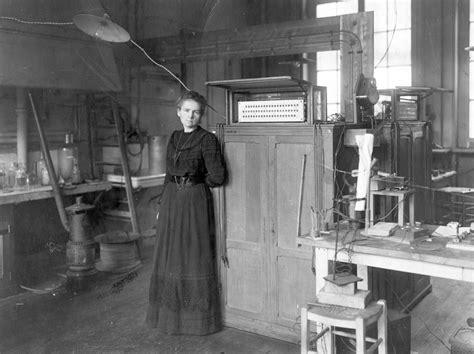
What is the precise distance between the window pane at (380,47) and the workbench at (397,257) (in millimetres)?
5800

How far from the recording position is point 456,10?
784 centimetres

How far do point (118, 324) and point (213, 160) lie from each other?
1678mm

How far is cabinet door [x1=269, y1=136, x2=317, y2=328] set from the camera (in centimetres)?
388

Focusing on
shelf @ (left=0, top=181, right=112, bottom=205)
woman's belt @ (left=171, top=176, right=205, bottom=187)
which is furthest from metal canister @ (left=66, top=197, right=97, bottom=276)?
woman's belt @ (left=171, top=176, right=205, bottom=187)

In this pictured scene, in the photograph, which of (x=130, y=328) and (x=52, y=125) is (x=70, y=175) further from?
(x=130, y=328)

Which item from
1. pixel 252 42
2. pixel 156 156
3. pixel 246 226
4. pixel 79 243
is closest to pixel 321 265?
pixel 246 226

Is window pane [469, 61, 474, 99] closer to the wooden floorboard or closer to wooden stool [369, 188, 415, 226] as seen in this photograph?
wooden stool [369, 188, 415, 226]

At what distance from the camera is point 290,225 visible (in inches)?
157

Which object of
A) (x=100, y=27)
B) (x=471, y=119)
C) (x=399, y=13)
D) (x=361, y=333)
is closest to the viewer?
(x=361, y=333)

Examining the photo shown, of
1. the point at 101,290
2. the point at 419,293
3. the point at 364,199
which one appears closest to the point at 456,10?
the point at 419,293

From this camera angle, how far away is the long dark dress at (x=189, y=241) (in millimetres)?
4219

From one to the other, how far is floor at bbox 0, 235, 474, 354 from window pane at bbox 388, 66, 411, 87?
377 cm

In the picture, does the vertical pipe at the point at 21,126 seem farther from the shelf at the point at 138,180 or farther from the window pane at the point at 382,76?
the window pane at the point at 382,76

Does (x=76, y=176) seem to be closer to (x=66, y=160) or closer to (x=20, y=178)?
(x=66, y=160)
